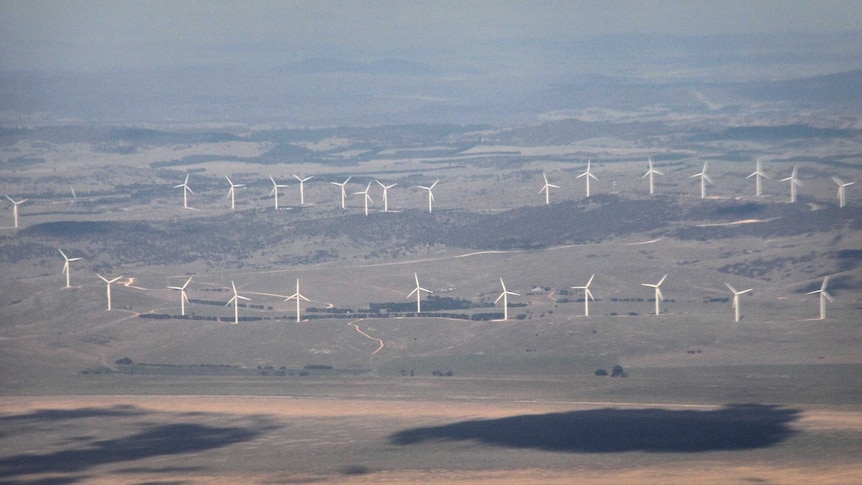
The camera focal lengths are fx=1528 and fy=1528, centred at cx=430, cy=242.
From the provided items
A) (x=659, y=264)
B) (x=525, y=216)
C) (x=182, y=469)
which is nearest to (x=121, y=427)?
(x=182, y=469)

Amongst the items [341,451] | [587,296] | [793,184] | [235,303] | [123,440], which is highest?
[793,184]

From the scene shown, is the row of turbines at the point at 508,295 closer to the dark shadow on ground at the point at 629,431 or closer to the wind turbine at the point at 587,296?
the wind turbine at the point at 587,296

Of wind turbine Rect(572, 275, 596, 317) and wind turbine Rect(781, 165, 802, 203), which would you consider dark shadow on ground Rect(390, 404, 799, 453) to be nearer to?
wind turbine Rect(572, 275, 596, 317)

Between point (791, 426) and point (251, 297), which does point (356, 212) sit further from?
point (791, 426)

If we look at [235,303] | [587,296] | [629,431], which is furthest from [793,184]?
[629,431]

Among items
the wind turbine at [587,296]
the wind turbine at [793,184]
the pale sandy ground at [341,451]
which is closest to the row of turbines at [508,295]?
the wind turbine at [587,296]

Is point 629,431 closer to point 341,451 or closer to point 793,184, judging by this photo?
point 341,451
